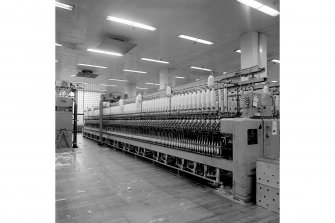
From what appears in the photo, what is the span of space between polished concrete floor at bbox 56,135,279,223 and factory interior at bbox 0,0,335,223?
0.07ft

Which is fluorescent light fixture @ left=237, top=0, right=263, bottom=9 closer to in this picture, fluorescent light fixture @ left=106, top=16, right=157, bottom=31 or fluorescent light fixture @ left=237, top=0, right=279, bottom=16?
fluorescent light fixture @ left=237, top=0, right=279, bottom=16

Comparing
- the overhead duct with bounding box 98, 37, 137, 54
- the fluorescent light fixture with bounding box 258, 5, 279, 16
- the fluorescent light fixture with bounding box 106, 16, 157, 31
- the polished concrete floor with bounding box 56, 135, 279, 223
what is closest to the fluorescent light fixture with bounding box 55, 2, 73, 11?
the fluorescent light fixture with bounding box 106, 16, 157, 31

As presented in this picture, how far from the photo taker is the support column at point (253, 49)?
7387 mm

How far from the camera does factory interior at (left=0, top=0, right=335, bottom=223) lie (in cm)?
68

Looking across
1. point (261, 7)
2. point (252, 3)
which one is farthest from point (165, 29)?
point (261, 7)

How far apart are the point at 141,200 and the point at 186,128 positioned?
1.77m

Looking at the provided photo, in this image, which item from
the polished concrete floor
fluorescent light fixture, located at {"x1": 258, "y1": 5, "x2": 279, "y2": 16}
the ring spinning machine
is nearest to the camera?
the polished concrete floor

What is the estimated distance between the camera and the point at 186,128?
15.1 ft

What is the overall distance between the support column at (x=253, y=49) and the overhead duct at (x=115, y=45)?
4004 millimetres

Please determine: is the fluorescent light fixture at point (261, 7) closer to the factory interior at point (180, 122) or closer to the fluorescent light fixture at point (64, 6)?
the factory interior at point (180, 122)

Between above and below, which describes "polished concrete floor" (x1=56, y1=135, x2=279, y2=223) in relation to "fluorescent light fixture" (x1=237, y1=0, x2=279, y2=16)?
below

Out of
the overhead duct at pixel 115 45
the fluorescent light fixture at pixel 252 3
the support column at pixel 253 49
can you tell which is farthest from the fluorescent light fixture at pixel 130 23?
the support column at pixel 253 49
